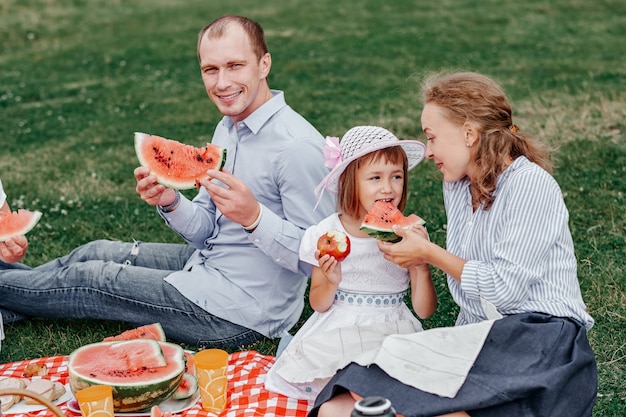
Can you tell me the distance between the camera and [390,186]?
4.12 meters

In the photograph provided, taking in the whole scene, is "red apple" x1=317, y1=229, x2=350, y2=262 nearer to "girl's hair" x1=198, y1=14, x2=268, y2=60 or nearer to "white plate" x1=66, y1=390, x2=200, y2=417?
"white plate" x1=66, y1=390, x2=200, y2=417

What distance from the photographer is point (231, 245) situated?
191 inches

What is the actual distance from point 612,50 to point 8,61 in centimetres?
1092

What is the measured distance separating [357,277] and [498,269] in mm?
876

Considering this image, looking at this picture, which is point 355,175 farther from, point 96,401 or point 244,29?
point 96,401

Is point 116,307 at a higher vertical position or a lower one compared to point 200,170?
lower

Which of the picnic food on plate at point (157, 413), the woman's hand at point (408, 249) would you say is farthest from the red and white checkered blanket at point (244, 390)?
the woman's hand at point (408, 249)

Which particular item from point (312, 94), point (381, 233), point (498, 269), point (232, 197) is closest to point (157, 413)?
point (232, 197)

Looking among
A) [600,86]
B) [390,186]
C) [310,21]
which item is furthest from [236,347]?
[310,21]

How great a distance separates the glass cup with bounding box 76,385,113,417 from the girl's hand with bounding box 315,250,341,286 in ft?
3.77

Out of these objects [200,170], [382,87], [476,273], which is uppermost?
[200,170]

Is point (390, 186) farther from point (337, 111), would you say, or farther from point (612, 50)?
point (612, 50)

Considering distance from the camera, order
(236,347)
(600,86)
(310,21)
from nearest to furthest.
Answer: (236,347) < (600,86) < (310,21)

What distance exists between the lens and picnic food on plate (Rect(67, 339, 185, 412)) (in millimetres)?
3951
